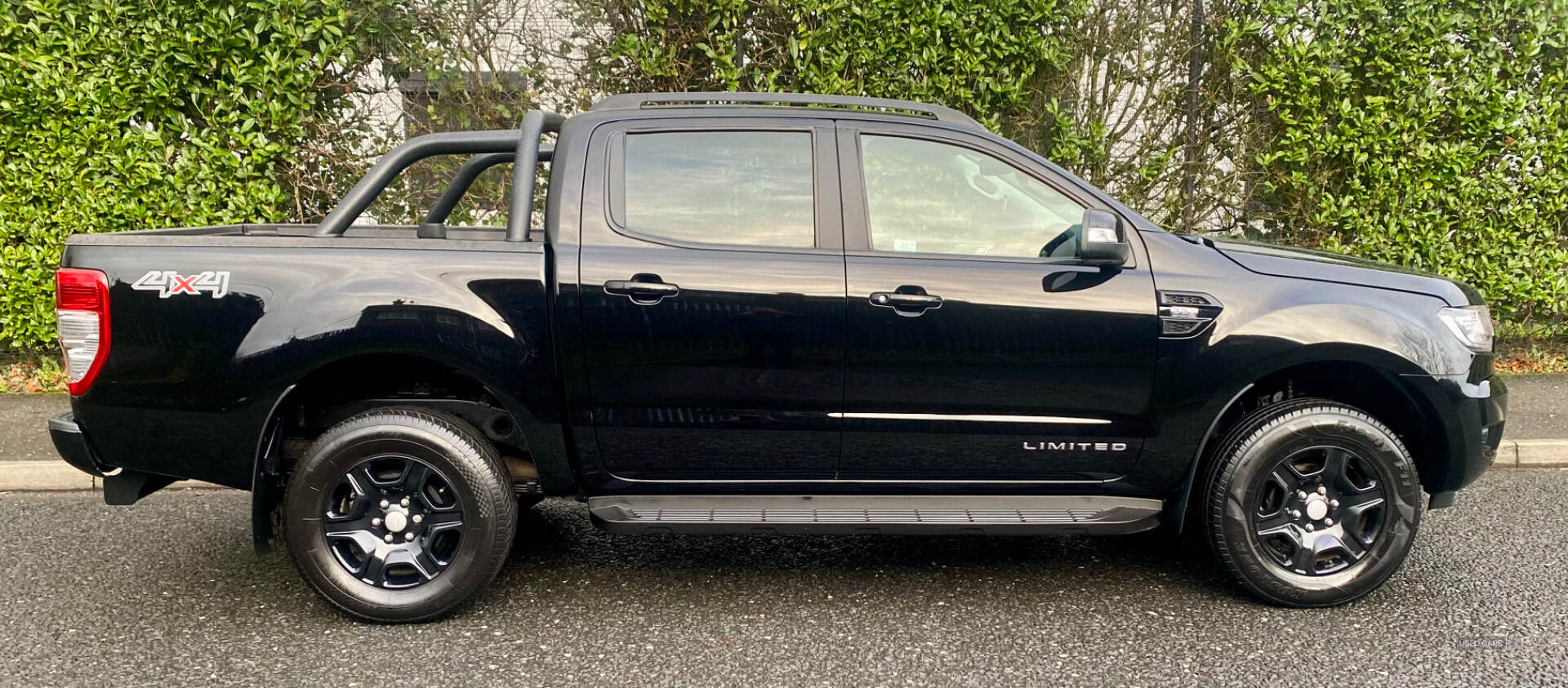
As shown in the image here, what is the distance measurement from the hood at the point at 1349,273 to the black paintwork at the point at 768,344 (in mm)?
14

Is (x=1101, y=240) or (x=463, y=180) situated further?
(x=463, y=180)

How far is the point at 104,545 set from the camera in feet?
13.9

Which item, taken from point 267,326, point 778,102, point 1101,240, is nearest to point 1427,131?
point 1101,240

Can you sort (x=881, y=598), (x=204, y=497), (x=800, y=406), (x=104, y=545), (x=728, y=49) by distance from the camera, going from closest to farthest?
(x=800, y=406) < (x=881, y=598) < (x=104, y=545) < (x=204, y=497) < (x=728, y=49)

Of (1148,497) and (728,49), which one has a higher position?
(728,49)

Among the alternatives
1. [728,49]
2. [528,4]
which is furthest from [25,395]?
[728,49]

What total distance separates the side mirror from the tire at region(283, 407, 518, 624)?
2.06m

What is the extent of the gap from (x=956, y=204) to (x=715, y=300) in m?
0.91

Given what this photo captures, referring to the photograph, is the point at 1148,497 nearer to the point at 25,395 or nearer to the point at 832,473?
the point at 832,473

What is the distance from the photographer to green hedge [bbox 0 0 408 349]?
6.07m

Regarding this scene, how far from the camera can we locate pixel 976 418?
3.51 meters

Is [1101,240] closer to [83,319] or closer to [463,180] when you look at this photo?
[463,180]

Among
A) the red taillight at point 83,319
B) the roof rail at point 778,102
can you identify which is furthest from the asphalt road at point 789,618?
the roof rail at point 778,102

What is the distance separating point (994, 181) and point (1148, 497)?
1.24 metres
